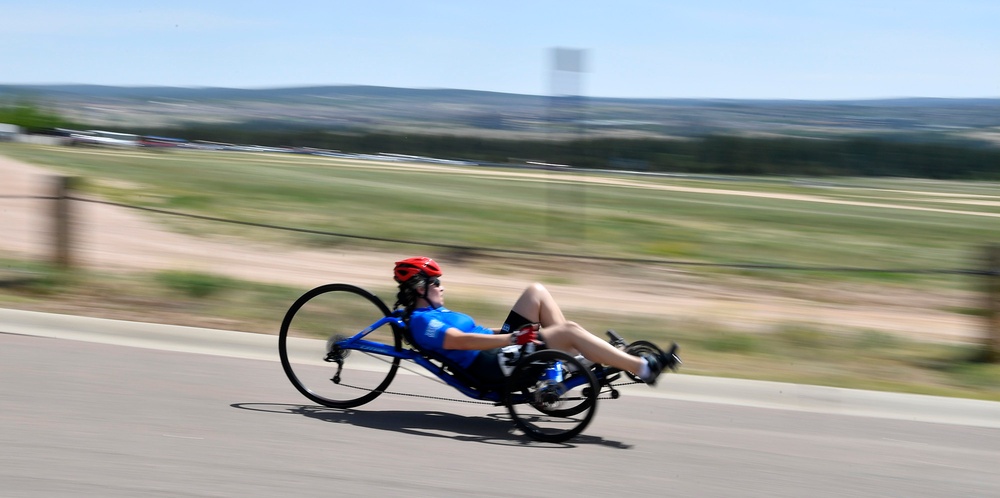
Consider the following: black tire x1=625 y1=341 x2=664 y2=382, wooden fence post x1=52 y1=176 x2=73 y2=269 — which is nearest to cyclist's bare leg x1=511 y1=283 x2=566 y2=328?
black tire x1=625 y1=341 x2=664 y2=382

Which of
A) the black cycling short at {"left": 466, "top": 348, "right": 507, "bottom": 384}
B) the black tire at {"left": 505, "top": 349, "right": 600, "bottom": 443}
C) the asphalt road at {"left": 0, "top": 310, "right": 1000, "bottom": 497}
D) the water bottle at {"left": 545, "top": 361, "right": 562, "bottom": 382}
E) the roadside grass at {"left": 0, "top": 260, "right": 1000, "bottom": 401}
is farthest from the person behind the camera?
the roadside grass at {"left": 0, "top": 260, "right": 1000, "bottom": 401}

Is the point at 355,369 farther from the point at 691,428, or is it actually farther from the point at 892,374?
the point at 892,374

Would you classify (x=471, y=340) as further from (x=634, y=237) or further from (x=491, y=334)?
(x=634, y=237)

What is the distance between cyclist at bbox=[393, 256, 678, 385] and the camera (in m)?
5.44

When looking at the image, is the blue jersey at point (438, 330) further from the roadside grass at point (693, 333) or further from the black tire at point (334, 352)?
the roadside grass at point (693, 333)

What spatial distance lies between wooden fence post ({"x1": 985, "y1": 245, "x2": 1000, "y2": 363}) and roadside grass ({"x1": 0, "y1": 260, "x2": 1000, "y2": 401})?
0.15 metres

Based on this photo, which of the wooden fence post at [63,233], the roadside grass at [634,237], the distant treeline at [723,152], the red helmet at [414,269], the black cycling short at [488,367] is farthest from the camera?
the distant treeline at [723,152]

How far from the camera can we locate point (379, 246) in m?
16.0

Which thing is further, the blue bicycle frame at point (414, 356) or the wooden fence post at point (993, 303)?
the wooden fence post at point (993, 303)

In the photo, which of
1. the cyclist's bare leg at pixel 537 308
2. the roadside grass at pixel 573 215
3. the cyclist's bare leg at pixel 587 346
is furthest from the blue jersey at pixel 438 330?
the roadside grass at pixel 573 215

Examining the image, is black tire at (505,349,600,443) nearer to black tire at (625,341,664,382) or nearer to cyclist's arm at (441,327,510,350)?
cyclist's arm at (441,327,510,350)

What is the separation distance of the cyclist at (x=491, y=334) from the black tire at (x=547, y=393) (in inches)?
4.7

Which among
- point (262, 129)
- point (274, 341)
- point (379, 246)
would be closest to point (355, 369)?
point (274, 341)

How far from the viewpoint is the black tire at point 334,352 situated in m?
6.00
